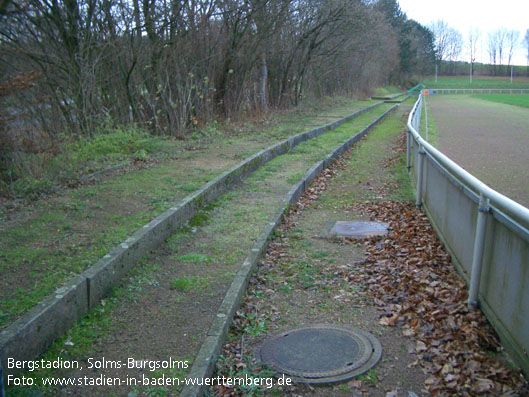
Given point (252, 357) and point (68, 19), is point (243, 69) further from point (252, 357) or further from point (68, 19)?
point (252, 357)

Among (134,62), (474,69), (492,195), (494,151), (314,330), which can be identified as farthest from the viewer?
(474,69)

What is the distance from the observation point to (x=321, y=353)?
417cm

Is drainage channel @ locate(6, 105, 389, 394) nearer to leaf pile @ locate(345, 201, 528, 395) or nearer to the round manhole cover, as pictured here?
the round manhole cover

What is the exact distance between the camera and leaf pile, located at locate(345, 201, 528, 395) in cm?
363

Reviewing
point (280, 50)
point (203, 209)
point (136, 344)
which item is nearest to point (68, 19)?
point (203, 209)

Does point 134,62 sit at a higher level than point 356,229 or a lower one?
higher

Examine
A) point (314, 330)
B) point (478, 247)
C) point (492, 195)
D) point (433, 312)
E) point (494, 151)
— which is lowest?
point (314, 330)

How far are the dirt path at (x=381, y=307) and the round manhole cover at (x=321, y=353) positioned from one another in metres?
0.08

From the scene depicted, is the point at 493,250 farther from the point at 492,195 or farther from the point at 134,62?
the point at 134,62

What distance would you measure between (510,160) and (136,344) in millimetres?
10669

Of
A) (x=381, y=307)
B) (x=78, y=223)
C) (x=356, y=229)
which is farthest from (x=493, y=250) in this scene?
(x=78, y=223)

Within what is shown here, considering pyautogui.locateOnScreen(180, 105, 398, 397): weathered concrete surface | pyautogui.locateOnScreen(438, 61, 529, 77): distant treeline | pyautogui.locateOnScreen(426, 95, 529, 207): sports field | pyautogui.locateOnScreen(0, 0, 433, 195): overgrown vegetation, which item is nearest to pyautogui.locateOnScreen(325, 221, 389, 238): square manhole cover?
pyautogui.locateOnScreen(180, 105, 398, 397): weathered concrete surface

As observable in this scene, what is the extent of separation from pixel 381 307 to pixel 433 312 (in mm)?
536

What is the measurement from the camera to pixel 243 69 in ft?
61.0
